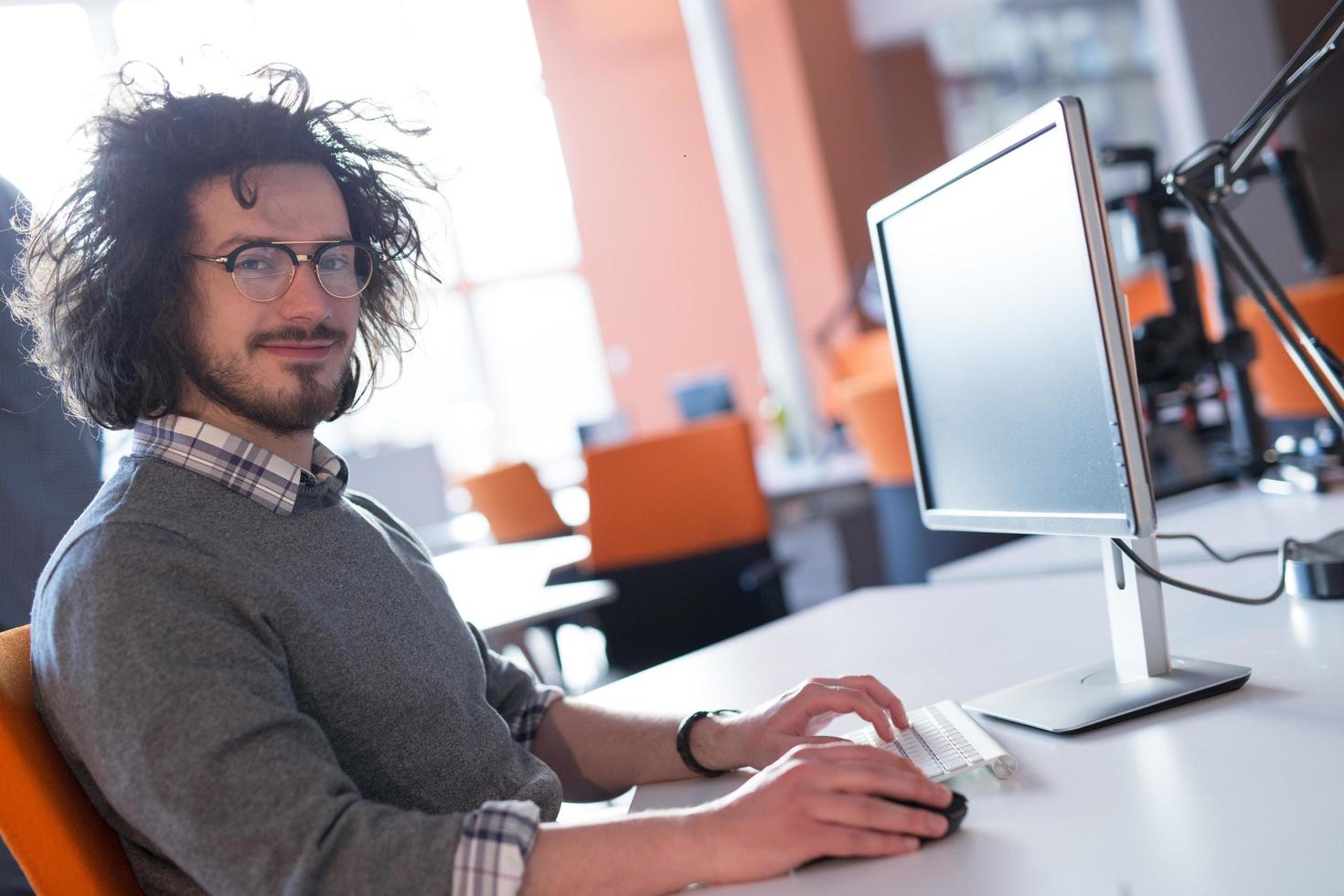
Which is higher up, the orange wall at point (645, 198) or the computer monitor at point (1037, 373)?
the orange wall at point (645, 198)

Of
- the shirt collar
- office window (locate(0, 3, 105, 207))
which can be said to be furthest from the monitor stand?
office window (locate(0, 3, 105, 207))

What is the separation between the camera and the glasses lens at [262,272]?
1.14m

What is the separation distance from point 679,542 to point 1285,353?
1725mm

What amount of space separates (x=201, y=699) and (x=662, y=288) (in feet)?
31.4

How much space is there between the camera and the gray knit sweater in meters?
0.79

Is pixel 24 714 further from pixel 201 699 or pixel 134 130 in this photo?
pixel 134 130

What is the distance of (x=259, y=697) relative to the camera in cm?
84

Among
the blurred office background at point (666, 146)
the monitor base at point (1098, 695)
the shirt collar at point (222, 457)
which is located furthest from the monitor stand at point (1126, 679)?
the blurred office background at point (666, 146)

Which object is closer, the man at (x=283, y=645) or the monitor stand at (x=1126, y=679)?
the man at (x=283, y=645)

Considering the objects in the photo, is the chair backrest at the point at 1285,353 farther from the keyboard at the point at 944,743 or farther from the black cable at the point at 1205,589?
the keyboard at the point at 944,743

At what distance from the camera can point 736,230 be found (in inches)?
313

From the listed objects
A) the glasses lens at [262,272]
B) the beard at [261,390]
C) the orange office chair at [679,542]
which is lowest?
the orange office chair at [679,542]

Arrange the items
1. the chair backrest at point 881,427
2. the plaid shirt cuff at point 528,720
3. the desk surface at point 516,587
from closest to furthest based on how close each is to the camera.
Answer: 1. the plaid shirt cuff at point 528,720
2. the desk surface at point 516,587
3. the chair backrest at point 881,427

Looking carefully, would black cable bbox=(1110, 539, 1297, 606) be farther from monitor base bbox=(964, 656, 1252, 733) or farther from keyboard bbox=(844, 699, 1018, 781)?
keyboard bbox=(844, 699, 1018, 781)
